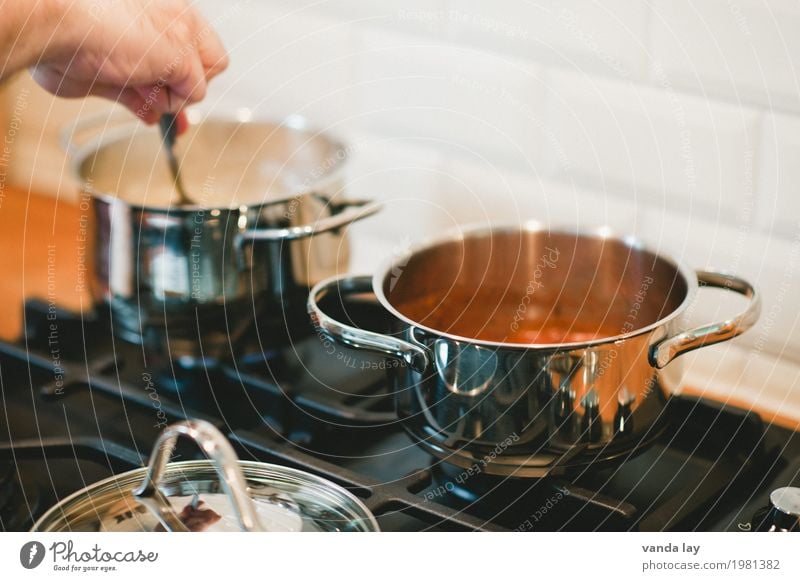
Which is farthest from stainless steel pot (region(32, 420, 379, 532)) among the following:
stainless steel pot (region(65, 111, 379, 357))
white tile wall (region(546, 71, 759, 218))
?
white tile wall (region(546, 71, 759, 218))

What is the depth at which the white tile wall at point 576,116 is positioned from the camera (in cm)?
49

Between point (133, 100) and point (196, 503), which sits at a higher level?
point (133, 100)

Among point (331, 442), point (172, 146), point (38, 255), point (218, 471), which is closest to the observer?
point (218, 471)

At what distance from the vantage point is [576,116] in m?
0.55

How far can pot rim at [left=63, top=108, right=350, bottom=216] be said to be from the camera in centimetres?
50

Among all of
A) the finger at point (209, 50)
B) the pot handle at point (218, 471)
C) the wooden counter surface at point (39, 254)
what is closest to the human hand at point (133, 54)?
the finger at point (209, 50)

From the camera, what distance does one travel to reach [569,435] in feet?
1.36

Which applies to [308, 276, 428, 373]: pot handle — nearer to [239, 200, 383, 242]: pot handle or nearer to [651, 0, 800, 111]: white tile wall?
[239, 200, 383, 242]: pot handle

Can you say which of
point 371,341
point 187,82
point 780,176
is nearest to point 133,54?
point 187,82

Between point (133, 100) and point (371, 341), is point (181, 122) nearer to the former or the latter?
point (133, 100)

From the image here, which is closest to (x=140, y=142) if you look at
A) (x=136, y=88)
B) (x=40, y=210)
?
(x=136, y=88)

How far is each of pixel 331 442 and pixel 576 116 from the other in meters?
0.22

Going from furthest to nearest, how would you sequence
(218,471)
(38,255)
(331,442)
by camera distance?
(38,255)
(331,442)
(218,471)
